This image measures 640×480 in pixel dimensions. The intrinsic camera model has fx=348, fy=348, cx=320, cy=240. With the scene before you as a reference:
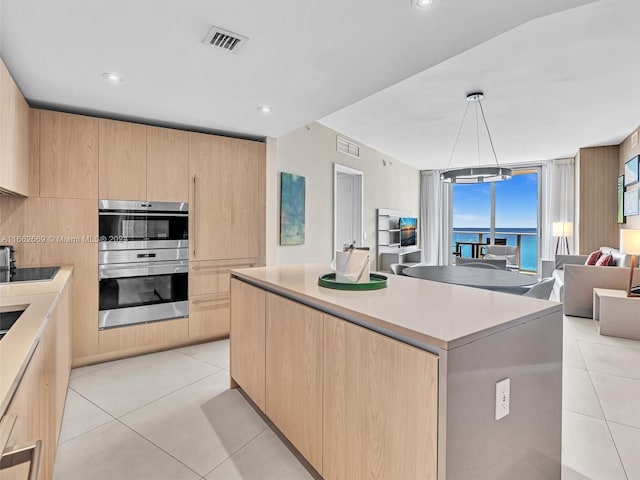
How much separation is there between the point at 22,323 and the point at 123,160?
215 cm

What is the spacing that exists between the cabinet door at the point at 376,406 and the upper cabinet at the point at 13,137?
6.96ft

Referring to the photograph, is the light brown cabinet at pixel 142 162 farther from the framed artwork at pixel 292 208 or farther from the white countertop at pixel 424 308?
the white countertop at pixel 424 308

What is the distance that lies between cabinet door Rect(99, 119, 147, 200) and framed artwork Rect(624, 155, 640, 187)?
20.3ft

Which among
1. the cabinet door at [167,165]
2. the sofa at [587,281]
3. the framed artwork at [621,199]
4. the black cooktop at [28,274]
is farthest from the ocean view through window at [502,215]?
the black cooktop at [28,274]

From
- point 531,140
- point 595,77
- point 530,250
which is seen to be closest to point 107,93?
point 595,77

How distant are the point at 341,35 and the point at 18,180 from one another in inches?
91.1

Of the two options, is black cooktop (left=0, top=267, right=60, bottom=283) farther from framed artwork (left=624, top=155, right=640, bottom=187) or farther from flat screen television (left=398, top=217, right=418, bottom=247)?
framed artwork (left=624, top=155, right=640, bottom=187)

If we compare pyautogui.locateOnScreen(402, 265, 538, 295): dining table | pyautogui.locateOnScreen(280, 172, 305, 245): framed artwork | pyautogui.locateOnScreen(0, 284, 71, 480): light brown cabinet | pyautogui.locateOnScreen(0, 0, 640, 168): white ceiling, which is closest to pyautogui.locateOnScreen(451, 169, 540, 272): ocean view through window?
pyautogui.locateOnScreen(0, 0, 640, 168): white ceiling

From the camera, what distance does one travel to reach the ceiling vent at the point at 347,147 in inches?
214

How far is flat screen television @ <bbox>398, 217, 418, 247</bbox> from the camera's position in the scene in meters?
7.62

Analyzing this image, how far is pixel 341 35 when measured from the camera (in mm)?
1860

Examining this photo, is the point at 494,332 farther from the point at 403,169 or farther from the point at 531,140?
the point at 403,169

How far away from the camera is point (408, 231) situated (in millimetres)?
7949

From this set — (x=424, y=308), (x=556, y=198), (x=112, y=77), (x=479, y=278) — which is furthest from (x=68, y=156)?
(x=556, y=198)
